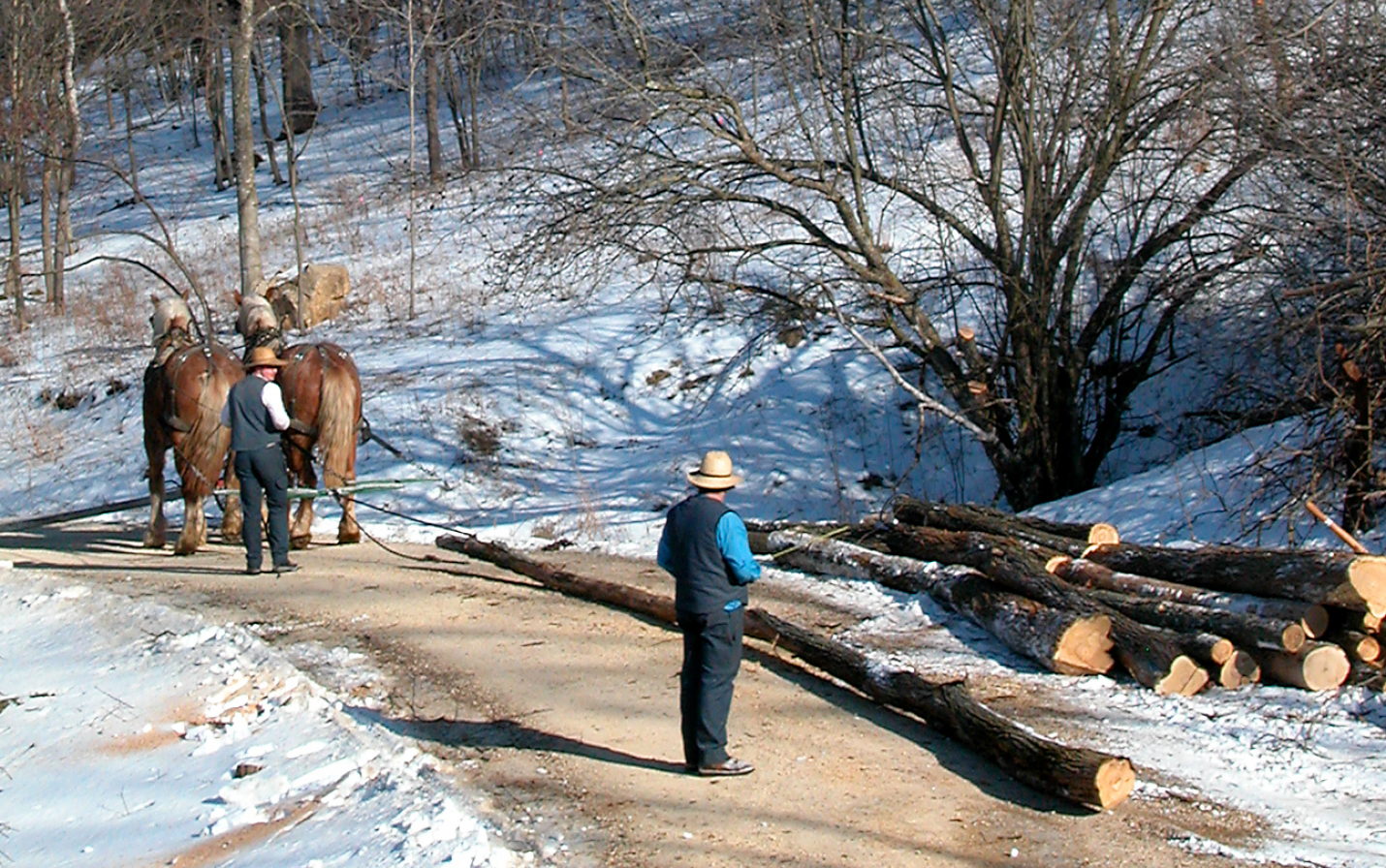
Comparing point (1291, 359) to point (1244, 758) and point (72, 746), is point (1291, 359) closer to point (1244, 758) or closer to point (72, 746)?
point (1244, 758)

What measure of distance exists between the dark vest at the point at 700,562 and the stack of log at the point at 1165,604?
273 centimetres

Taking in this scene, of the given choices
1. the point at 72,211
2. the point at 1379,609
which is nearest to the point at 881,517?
the point at 1379,609

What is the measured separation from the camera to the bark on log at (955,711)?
591 centimetres

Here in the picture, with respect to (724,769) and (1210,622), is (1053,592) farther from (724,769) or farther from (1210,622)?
(724,769)

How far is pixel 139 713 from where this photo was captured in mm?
7547

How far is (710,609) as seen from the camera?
20.2 ft

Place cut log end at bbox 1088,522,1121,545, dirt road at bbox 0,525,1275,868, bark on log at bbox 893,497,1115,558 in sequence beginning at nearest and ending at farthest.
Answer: dirt road at bbox 0,525,1275,868, cut log end at bbox 1088,522,1121,545, bark on log at bbox 893,497,1115,558

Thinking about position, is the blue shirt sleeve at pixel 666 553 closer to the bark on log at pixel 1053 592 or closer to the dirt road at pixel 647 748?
the dirt road at pixel 647 748

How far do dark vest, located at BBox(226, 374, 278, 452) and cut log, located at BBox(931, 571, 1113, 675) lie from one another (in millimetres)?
5746

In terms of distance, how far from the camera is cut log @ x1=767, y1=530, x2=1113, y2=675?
7.97 m

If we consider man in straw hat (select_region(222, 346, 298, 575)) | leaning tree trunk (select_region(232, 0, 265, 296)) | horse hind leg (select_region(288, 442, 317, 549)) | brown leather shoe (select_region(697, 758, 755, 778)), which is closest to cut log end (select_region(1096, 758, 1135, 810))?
brown leather shoe (select_region(697, 758, 755, 778))

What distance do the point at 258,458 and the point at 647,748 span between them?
536 centimetres

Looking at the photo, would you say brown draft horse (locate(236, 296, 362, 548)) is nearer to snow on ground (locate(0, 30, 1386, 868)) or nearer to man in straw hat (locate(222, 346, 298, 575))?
snow on ground (locate(0, 30, 1386, 868))

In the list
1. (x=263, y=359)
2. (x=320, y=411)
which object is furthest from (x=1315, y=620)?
(x=320, y=411)
